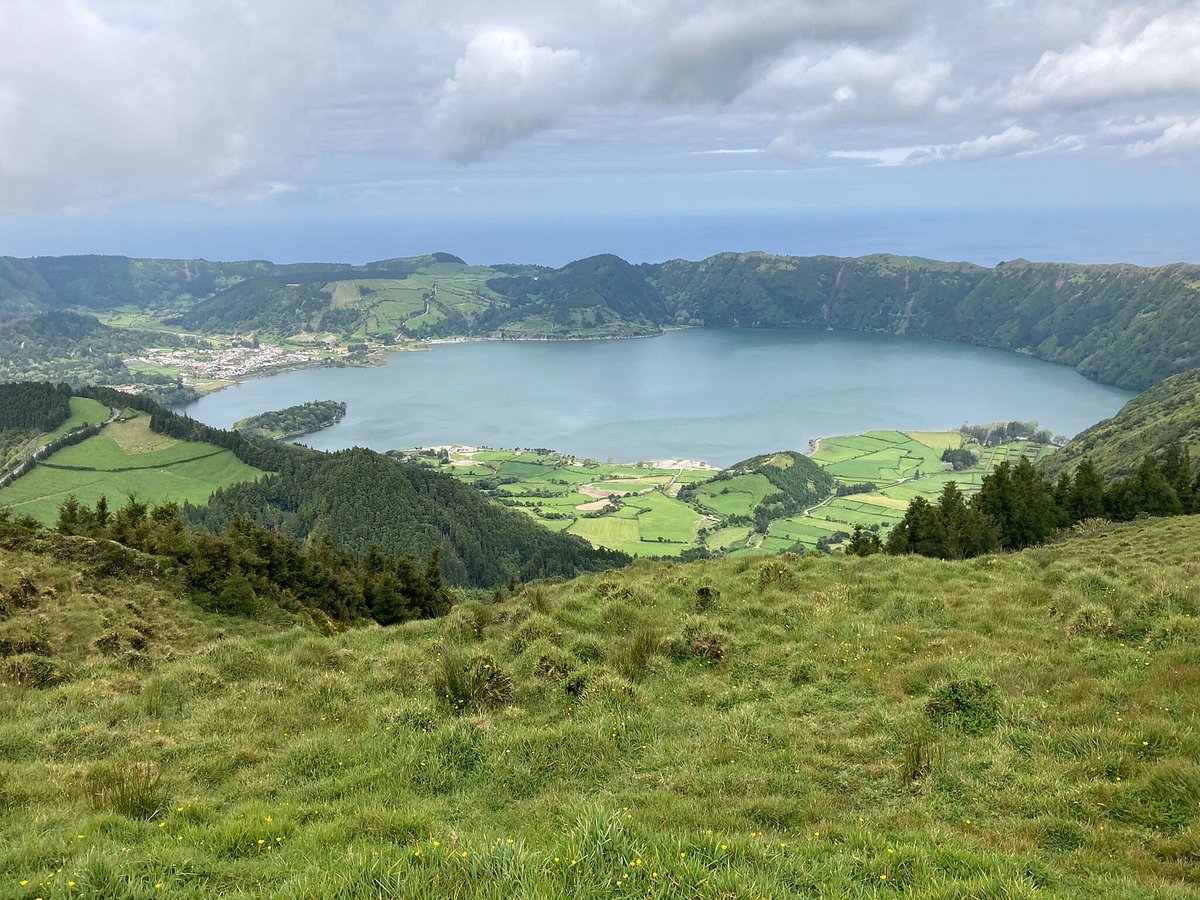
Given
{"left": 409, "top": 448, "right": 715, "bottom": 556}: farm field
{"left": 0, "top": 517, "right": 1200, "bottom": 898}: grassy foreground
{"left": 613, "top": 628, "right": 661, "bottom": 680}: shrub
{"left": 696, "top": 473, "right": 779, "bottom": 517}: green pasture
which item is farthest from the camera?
{"left": 696, "top": 473, "right": 779, "bottom": 517}: green pasture

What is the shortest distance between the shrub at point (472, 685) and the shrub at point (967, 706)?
708cm

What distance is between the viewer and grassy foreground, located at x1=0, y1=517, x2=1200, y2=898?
582 cm

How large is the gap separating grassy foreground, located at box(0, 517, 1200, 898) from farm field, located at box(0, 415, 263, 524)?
118304 mm

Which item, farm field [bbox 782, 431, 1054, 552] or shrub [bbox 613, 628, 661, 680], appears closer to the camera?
shrub [bbox 613, 628, 661, 680]

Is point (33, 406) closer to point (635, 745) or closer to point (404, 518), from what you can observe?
point (404, 518)

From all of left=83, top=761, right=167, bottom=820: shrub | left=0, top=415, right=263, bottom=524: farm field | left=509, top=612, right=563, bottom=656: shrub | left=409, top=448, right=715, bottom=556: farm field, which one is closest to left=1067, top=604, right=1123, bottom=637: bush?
left=509, top=612, right=563, bottom=656: shrub

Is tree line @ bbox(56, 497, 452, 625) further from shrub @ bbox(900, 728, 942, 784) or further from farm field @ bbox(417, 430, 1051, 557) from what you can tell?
farm field @ bbox(417, 430, 1051, 557)

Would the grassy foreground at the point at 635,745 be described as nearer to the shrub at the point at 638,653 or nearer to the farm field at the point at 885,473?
the shrub at the point at 638,653

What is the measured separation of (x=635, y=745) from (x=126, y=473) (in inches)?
5813

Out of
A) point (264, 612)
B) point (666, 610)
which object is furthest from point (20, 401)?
point (666, 610)

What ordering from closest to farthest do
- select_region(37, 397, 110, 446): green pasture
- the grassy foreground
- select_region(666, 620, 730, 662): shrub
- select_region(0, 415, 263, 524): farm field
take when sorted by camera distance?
the grassy foreground < select_region(666, 620, 730, 662): shrub < select_region(0, 415, 263, 524): farm field < select_region(37, 397, 110, 446): green pasture

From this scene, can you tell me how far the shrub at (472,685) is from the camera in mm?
11727

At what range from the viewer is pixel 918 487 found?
458 feet

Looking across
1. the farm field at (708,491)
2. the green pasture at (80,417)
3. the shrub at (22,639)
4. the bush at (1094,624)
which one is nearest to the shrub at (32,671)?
the shrub at (22,639)
